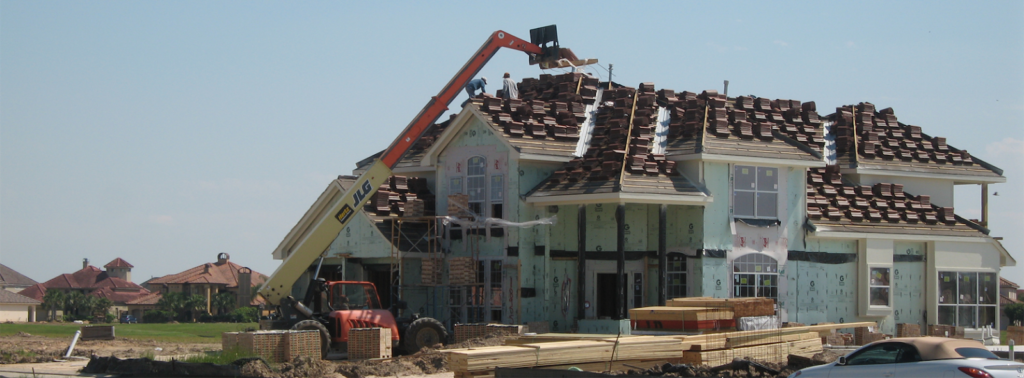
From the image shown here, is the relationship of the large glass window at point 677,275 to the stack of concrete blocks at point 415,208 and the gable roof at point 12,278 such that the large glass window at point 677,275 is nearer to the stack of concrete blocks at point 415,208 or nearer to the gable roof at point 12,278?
the stack of concrete blocks at point 415,208

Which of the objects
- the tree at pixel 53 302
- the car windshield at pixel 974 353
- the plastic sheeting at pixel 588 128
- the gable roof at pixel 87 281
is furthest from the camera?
the gable roof at pixel 87 281

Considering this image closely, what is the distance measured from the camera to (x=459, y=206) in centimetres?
3047

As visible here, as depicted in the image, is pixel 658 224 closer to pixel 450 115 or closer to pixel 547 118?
pixel 547 118

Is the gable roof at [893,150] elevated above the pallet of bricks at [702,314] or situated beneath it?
elevated above

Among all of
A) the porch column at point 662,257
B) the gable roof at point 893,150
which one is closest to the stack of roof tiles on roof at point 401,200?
the porch column at point 662,257

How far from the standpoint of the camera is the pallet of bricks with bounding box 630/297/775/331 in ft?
77.6

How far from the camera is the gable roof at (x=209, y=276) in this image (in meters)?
75.2

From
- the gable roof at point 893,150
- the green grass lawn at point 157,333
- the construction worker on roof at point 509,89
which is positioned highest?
the construction worker on roof at point 509,89

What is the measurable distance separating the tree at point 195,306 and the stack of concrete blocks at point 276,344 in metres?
48.3

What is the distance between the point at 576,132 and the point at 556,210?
261 centimetres

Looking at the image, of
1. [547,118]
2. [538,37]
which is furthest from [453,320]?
[538,37]

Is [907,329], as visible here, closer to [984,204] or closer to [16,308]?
[984,204]

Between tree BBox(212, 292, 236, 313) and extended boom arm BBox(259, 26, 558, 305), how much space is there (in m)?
45.3

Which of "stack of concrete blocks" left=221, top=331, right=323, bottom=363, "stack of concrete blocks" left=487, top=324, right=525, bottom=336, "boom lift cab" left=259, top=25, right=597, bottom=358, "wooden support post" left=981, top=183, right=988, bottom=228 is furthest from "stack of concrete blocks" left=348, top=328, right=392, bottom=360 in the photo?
"wooden support post" left=981, top=183, right=988, bottom=228
